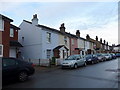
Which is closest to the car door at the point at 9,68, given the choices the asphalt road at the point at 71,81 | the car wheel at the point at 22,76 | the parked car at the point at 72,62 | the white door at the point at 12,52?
the car wheel at the point at 22,76

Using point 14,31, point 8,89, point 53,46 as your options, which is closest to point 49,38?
point 53,46

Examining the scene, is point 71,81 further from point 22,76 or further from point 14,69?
point 14,69

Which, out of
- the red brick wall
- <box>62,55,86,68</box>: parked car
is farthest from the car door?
<box>62,55,86,68</box>: parked car

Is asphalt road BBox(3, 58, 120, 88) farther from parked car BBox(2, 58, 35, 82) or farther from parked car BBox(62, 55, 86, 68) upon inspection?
parked car BBox(62, 55, 86, 68)

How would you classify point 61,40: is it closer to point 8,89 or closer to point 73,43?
point 73,43

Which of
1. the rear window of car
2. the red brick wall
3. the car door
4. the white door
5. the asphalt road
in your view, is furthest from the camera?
the white door

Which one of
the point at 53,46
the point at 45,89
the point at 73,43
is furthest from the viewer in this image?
the point at 73,43

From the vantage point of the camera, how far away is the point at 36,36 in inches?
1114

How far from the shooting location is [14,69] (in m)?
10.7

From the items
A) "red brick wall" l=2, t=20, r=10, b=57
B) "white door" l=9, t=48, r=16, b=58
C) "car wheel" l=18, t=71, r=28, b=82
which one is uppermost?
"red brick wall" l=2, t=20, r=10, b=57

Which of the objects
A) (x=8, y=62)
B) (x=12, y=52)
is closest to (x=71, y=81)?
(x=8, y=62)

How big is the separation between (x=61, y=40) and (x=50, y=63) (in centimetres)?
1140

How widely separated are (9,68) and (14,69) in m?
0.37

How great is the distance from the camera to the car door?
10.2 metres
